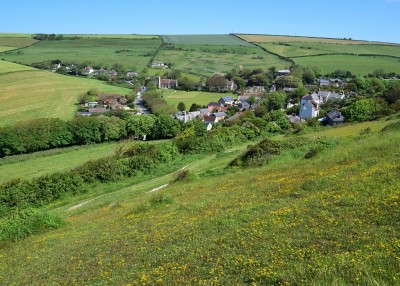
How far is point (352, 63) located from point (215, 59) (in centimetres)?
6039

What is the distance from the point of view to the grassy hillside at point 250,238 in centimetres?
847

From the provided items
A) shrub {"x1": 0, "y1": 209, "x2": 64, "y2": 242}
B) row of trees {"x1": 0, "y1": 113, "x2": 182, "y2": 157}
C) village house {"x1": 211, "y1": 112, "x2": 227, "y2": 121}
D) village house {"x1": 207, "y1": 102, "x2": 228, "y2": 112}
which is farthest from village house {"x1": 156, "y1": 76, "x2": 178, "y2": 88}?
shrub {"x1": 0, "y1": 209, "x2": 64, "y2": 242}

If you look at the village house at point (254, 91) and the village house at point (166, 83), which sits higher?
the village house at point (166, 83)

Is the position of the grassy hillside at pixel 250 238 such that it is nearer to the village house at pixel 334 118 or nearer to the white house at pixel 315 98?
the village house at pixel 334 118

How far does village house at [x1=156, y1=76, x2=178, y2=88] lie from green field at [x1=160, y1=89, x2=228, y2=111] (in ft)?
21.8

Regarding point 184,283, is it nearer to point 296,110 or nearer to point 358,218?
point 358,218

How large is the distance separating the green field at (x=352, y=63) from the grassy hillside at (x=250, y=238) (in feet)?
417

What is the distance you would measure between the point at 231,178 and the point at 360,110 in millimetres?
40990

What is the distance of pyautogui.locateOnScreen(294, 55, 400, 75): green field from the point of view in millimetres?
134250

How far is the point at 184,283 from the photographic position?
8.92 metres

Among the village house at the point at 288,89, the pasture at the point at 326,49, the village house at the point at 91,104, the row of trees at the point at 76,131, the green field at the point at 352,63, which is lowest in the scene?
the row of trees at the point at 76,131

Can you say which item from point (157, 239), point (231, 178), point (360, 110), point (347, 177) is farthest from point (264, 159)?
point (360, 110)

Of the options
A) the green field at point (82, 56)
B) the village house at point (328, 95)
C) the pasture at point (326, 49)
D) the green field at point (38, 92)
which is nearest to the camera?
the green field at point (38, 92)

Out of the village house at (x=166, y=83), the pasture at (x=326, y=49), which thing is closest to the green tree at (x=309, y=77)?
the pasture at (x=326, y=49)
